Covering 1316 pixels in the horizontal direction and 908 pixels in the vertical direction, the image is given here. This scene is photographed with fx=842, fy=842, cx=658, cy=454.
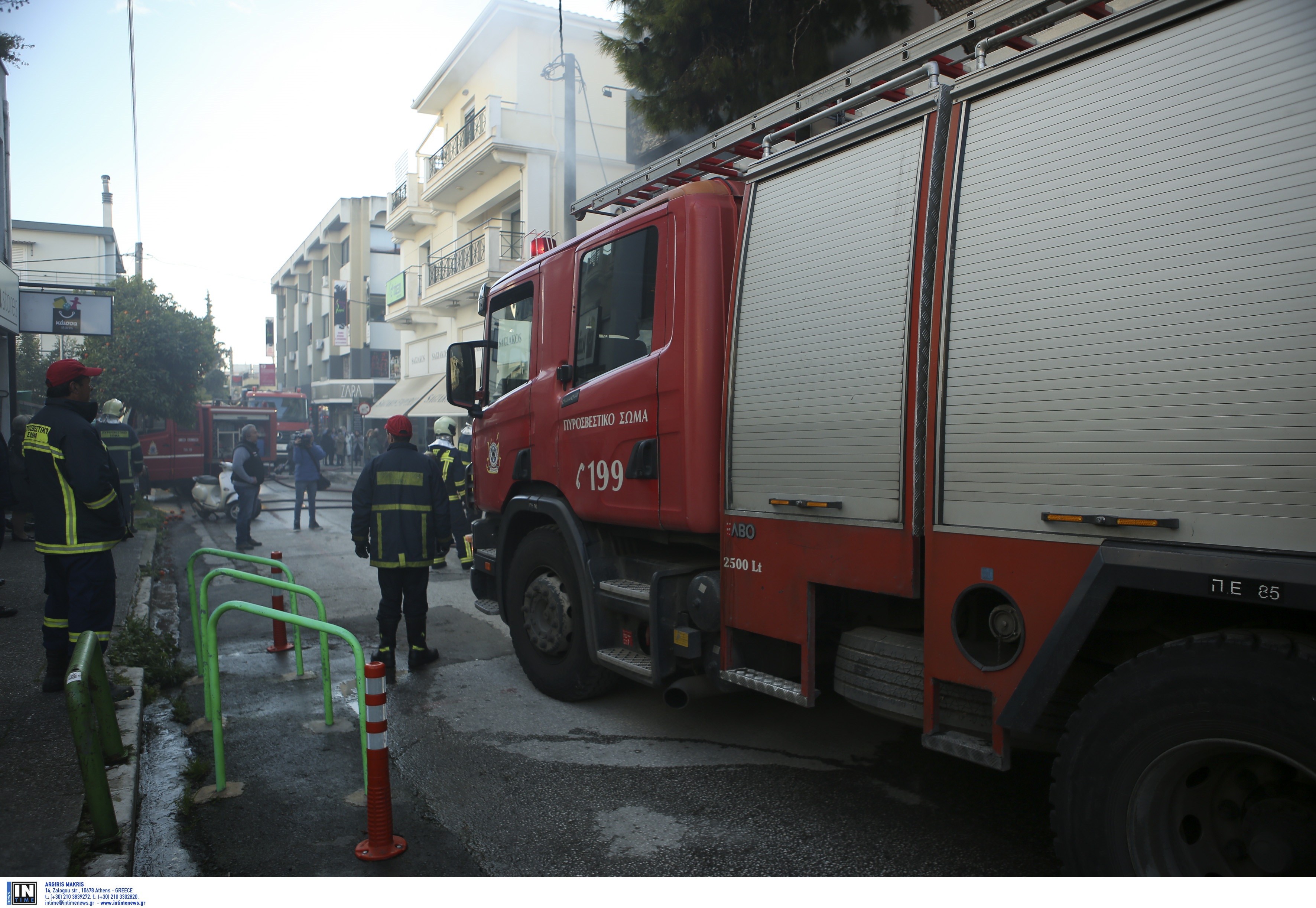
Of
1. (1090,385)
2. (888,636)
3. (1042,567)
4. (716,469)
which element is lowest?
(888,636)

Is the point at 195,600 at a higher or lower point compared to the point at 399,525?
lower

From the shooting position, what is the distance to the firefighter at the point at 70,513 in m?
4.82

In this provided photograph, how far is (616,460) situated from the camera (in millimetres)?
4477

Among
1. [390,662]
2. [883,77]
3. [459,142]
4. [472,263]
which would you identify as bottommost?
[390,662]

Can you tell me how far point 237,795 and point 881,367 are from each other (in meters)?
3.40

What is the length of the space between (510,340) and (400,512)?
4.56 feet

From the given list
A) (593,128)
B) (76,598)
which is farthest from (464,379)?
(593,128)

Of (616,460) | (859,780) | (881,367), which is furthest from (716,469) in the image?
(859,780)

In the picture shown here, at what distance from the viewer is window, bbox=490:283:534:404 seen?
5.51 metres

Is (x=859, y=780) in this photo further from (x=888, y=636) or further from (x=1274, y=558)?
(x=1274, y=558)

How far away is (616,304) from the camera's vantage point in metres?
4.61

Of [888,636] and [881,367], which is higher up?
[881,367]

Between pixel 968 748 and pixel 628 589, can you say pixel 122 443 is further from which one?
pixel 968 748

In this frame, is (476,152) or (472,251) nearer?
(476,152)
